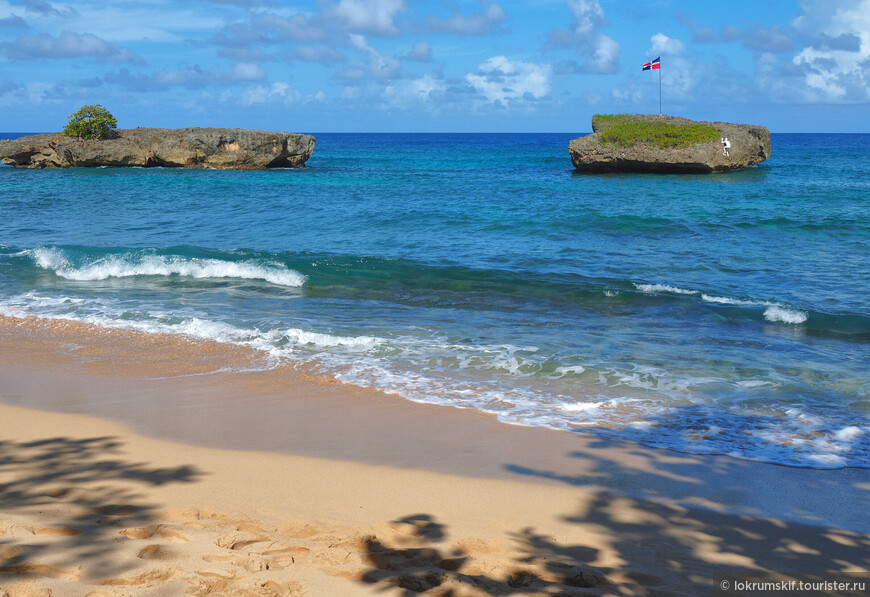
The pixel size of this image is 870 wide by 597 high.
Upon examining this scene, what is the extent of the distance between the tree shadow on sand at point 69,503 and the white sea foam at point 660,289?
8.86 meters

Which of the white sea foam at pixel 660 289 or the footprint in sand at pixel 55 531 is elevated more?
the white sea foam at pixel 660 289

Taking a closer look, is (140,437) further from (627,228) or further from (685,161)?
(685,161)

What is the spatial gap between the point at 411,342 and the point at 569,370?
2.24m

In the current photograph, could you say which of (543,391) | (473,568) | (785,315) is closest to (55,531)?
(473,568)

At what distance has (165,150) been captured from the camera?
39.8 meters

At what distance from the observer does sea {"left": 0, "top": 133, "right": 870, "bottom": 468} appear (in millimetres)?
6812

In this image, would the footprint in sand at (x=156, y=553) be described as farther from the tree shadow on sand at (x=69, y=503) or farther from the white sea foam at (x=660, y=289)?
the white sea foam at (x=660, y=289)

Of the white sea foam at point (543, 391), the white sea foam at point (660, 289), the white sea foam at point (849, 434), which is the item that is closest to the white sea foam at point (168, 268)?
the white sea foam at point (543, 391)

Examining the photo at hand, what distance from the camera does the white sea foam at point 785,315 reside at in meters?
9.95

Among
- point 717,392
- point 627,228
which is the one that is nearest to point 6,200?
point 627,228

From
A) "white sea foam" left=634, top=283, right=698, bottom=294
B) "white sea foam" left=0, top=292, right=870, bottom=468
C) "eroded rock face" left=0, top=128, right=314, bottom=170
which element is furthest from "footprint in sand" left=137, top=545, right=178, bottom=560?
"eroded rock face" left=0, top=128, right=314, bottom=170

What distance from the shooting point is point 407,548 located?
3.91 metres

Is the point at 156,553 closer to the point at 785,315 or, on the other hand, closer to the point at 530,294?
the point at 530,294

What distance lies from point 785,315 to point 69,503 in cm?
964
